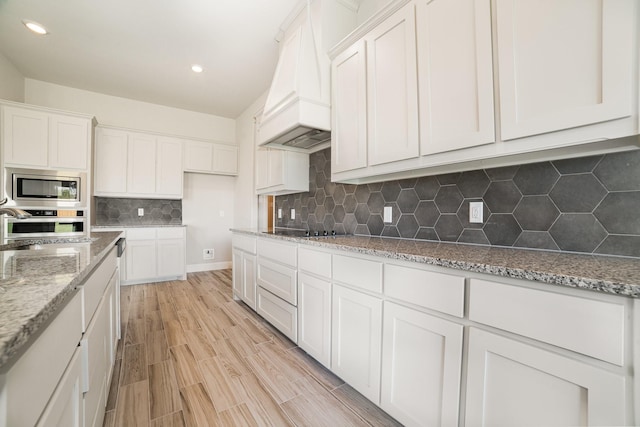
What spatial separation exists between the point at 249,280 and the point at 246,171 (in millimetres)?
2365

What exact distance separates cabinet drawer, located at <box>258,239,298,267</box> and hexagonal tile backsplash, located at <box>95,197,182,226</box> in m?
2.84

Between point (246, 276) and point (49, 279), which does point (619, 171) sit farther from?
point (246, 276)

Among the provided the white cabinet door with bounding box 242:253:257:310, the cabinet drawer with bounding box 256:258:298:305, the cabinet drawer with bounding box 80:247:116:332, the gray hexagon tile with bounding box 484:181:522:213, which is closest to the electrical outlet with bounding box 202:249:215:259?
the white cabinet door with bounding box 242:253:257:310

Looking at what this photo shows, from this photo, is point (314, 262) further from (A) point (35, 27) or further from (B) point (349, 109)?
(A) point (35, 27)

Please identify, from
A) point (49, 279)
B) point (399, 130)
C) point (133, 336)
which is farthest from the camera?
point (133, 336)

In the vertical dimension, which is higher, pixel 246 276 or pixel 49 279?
pixel 49 279

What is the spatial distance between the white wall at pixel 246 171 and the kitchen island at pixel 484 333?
9.60 feet

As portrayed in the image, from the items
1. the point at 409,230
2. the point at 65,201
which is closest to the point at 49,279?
the point at 409,230

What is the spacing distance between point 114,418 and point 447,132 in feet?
7.67

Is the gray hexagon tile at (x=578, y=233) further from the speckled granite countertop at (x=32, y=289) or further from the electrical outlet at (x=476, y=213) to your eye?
the speckled granite countertop at (x=32, y=289)

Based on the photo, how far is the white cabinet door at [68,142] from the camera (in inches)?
127

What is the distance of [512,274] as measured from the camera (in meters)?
0.88

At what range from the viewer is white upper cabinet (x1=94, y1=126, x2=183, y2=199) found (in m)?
3.80

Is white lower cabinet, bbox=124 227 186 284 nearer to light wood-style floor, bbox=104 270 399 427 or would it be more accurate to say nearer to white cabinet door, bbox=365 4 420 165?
light wood-style floor, bbox=104 270 399 427
